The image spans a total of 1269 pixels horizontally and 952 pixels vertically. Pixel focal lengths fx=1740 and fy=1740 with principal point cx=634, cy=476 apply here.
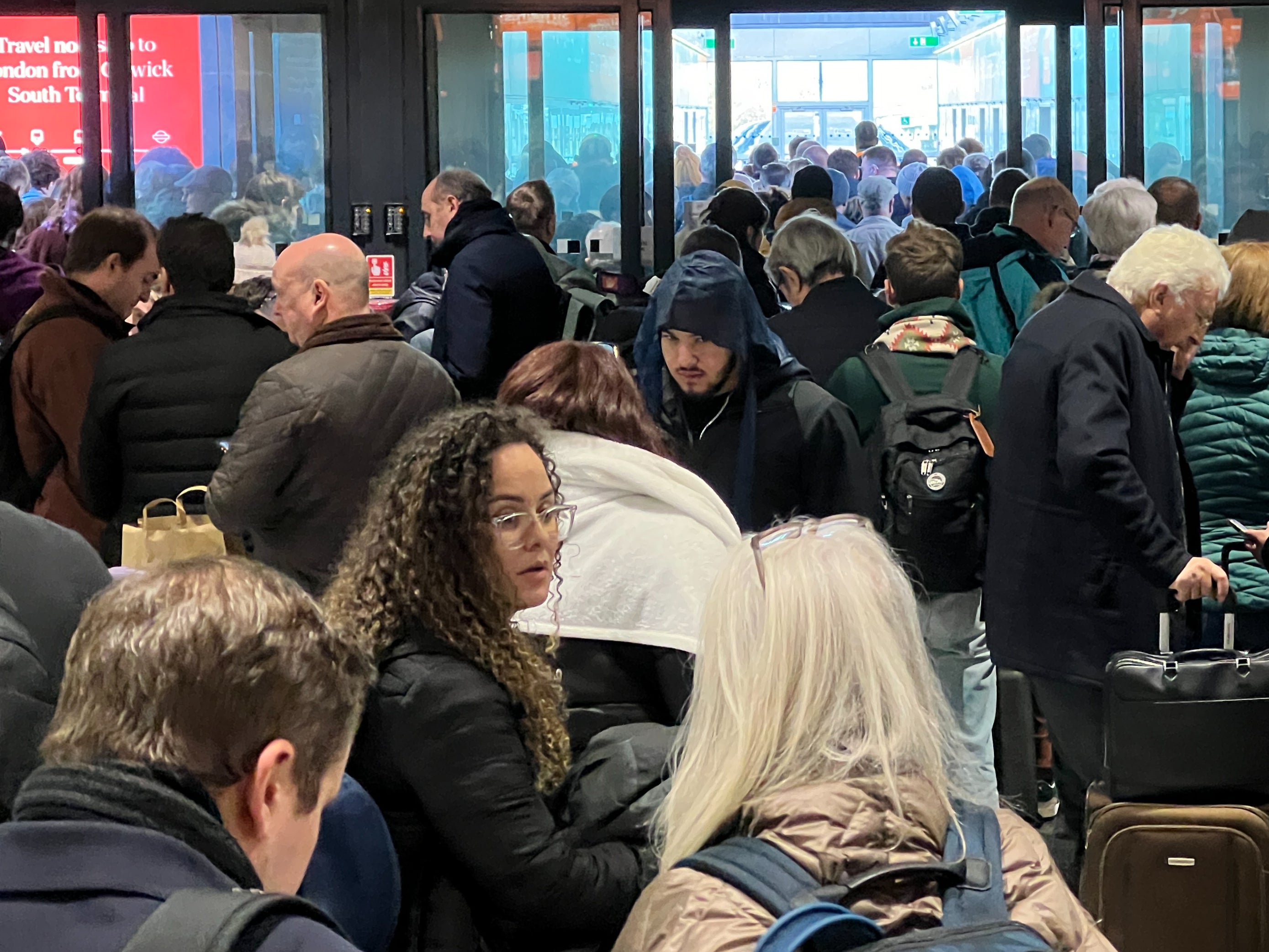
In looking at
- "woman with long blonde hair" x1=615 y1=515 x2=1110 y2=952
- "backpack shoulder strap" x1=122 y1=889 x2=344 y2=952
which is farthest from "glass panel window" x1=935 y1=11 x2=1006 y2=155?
"backpack shoulder strap" x1=122 y1=889 x2=344 y2=952

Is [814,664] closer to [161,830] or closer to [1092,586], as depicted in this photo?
[161,830]

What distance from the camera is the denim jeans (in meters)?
4.73

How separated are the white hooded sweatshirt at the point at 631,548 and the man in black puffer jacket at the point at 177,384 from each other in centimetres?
168

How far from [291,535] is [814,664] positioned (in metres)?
2.55

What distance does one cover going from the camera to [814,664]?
1.81m

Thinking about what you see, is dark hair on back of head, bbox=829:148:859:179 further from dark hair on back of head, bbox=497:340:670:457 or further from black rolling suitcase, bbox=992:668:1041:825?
dark hair on back of head, bbox=497:340:670:457

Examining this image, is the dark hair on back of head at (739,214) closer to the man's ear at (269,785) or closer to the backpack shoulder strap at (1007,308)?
the backpack shoulder strap at (1007,308)

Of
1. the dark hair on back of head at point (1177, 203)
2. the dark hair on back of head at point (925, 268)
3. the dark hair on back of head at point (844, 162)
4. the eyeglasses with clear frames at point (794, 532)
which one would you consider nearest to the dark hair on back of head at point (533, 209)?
the dark hair on back of head at point (925, 268)

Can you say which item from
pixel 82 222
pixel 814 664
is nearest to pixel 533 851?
pixel 814 664

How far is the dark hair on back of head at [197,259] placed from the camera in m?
4.44

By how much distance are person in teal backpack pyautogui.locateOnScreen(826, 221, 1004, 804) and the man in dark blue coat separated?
3203 mm

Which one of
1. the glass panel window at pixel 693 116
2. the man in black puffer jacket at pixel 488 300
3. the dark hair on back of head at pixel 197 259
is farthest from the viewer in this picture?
the glass panel window at pixel 693 116

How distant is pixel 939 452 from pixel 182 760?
3488 mm

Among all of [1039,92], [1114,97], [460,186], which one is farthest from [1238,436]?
[1039,92]
